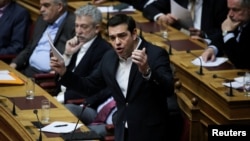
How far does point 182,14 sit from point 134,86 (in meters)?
2.08

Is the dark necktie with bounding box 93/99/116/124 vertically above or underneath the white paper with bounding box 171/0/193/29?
underneath

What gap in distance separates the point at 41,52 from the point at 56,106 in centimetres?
168

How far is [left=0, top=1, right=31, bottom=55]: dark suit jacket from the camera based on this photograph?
8562mm

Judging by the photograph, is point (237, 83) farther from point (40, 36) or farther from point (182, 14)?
point (40, 36)

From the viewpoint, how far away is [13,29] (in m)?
8.62

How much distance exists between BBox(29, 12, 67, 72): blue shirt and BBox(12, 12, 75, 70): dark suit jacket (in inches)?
2.0

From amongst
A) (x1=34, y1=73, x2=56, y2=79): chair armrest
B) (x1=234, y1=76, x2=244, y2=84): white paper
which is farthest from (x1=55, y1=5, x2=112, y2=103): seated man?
(x1=234, y1=76, x2=244, y2=84): white paper

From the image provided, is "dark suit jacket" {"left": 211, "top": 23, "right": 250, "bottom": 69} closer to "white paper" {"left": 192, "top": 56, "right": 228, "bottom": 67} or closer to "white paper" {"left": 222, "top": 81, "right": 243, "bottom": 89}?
"white paper" {"left": 192, "top": 56, "right": 228, "bottom": 67}

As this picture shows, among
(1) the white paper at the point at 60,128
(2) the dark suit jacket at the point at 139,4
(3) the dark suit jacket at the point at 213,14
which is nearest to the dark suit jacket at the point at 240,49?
(3) the dark suit jacket at the point at 213,14

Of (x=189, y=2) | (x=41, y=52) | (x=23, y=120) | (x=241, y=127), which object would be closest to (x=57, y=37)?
(x=41, y=52)

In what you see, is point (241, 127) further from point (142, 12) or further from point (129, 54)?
point (142, 12)

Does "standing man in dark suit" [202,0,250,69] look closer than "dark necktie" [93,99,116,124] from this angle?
Yes

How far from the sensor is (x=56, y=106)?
253 inches

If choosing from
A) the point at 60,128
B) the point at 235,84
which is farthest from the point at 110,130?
the point at 235,84
